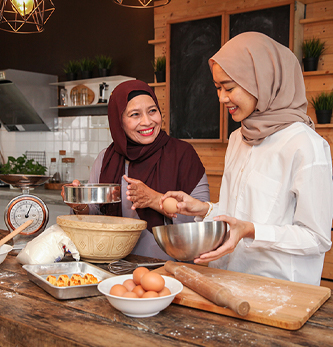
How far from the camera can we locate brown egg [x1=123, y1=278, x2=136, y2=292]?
1.21 m

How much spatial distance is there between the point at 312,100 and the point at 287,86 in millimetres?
2090

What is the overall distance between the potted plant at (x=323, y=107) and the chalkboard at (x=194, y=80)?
2.95 ft

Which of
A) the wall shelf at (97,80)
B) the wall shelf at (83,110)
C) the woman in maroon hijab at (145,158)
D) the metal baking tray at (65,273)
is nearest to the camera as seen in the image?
the metal baking tray at (65,273)

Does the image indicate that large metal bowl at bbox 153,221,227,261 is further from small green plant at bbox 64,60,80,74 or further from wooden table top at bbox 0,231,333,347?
small green plant at bbox 64,60,80,74

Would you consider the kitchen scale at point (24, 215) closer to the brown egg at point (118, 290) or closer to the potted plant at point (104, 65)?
the brown egg at point (118, 290)

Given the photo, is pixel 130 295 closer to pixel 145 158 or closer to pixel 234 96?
pixel 234 96

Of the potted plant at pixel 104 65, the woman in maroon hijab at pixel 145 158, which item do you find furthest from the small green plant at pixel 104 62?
the woman in maroon hijab at pixel 145 158

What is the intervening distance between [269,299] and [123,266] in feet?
1.98

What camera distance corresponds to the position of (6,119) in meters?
5.44

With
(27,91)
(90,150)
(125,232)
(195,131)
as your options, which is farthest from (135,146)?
(27,91)

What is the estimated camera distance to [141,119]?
2.08 m

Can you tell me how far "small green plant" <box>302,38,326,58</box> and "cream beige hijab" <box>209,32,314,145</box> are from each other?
2028 mm

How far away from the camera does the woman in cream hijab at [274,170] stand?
4.58 feet

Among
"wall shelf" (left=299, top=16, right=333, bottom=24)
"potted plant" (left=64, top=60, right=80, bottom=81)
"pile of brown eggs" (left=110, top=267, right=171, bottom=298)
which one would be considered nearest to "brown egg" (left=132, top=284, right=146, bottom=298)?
"pile of brown eggs" (left=110, top=267, right=171, bottom=298)
